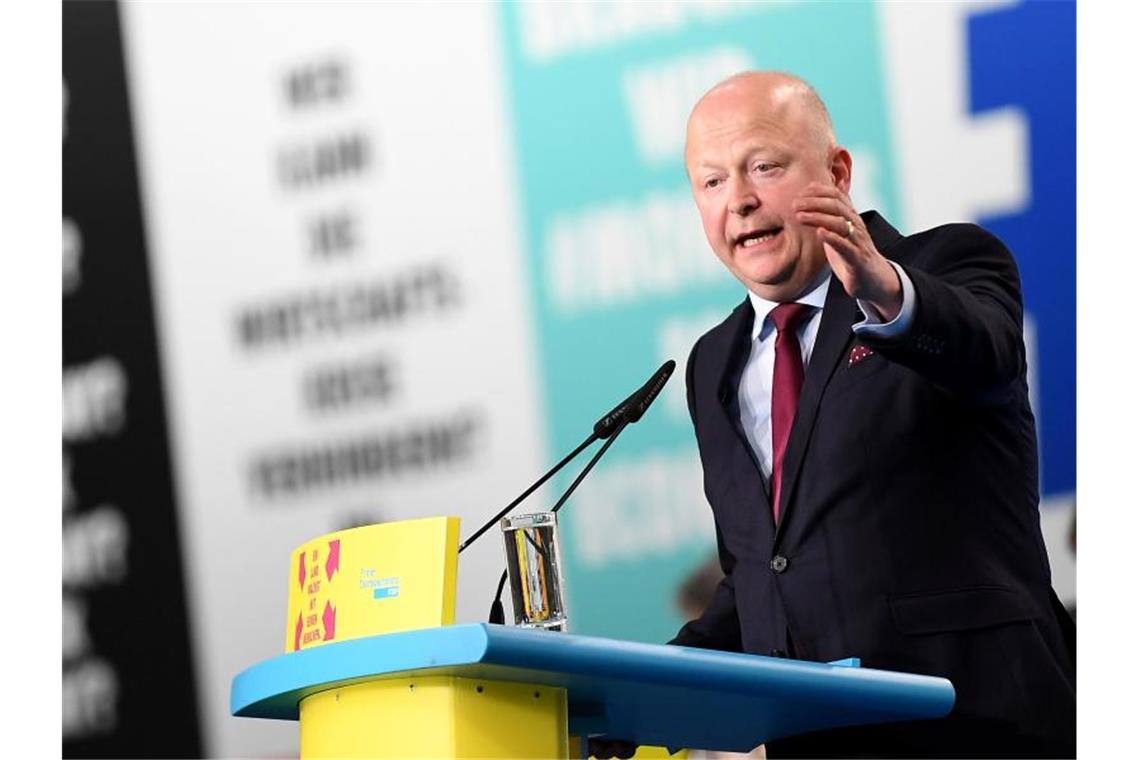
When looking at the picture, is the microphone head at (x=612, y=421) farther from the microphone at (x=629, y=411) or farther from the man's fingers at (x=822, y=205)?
the man's fingers at (x=822, y=205)

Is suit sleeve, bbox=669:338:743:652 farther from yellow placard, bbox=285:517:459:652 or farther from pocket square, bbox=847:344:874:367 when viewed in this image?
yellow placard, bbox=285:517:459:652

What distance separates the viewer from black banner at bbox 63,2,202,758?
3.77 m

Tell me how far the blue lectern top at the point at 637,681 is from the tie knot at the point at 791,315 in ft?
2.14

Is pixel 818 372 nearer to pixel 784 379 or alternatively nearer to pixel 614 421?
pixel 784 379

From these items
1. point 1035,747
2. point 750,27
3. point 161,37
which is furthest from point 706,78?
point 1035,747

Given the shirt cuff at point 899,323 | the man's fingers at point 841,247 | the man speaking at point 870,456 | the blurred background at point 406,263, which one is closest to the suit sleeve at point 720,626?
the man speaking at point 870,456

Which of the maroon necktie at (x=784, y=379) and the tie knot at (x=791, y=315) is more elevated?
the tie knot at (x=791, y=315)

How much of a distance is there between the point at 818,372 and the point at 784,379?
0.24 ft

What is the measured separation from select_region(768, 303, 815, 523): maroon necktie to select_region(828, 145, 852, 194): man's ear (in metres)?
0.23

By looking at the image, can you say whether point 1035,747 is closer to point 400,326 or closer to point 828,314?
point 828,314

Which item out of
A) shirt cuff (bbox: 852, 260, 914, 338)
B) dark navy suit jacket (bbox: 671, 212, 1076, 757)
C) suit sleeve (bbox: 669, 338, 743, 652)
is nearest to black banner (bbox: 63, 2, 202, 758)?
suit sleeve (bbox: 669, 338, 743, 652)

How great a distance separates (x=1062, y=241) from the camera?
133 inches

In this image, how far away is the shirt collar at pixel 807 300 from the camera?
2.46 m
